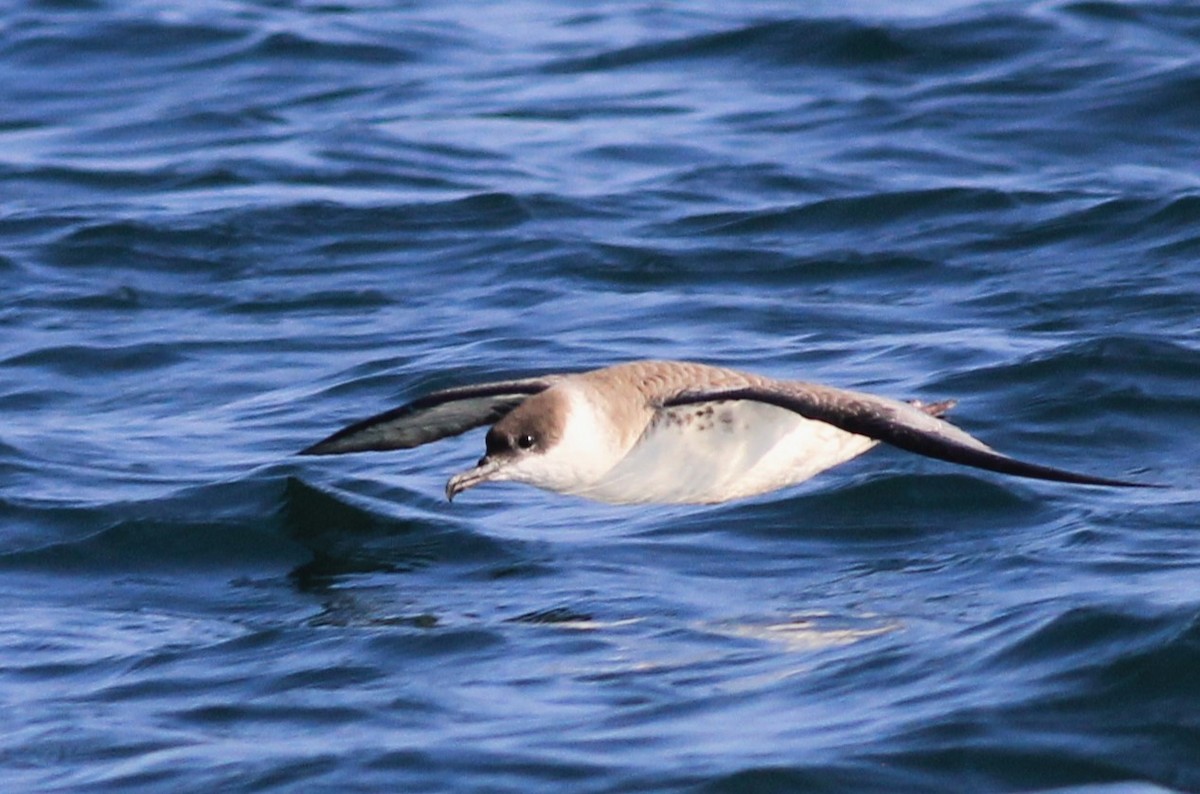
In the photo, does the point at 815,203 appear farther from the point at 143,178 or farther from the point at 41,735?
the point at 41,735

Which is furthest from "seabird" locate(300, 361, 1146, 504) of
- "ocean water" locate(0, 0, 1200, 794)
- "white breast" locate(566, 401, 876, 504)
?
"ocean water" locate(0, 0, 1200, 794)

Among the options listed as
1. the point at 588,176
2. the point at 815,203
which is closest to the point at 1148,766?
the point at 815,203

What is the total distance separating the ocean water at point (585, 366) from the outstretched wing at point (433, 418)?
52cm

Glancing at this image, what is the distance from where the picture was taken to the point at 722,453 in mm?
7652

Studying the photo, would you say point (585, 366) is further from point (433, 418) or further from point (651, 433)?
point (651, 433)

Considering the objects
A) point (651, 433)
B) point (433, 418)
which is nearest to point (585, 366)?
point (433, 418)

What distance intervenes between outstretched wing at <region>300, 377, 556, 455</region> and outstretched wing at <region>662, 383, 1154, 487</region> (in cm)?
69

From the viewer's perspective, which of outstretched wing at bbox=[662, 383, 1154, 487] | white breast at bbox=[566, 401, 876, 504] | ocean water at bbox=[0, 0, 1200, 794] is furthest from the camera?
white breast at bbox=[566, 401, 876, 504]

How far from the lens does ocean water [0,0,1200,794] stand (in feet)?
20.7

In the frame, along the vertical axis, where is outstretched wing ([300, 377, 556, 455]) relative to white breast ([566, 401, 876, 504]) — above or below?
above

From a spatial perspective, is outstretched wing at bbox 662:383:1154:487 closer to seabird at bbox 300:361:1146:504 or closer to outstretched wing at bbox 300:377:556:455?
seabird at bbox 300:361:1146:504

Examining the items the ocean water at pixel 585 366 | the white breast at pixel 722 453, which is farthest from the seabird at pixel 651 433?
the ocean water at pixel 585 366

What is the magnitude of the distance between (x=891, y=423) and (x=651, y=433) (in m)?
1.12

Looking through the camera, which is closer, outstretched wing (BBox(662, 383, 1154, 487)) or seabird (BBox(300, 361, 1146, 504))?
outstretched wing (BBox(662, 383, 1154, 487))
